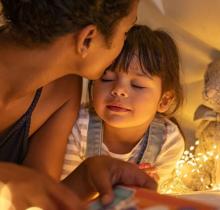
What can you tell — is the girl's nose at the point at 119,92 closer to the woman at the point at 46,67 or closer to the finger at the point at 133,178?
the woman at the point at 46,67

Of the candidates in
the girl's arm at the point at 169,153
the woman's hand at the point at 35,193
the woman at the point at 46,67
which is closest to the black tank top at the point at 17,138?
the woman at the point at 46,67

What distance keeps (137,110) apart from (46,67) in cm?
38

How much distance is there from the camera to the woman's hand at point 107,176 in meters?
0.85

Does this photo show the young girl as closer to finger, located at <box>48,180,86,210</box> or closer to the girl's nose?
the girl's nose

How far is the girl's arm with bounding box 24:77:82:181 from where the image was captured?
109 centimetres

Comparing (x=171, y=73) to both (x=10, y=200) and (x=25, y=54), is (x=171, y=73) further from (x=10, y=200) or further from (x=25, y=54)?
(x=10, y=200)

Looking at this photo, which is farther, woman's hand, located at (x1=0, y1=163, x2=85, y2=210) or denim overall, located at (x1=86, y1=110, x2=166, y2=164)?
denim overall, located at (x1=86, y1=110, x2=166, y2=164)

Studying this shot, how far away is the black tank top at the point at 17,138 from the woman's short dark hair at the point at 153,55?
0.85ft

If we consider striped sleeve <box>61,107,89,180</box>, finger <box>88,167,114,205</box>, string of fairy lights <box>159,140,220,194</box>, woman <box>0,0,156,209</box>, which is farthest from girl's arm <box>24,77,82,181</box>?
string of fairy lights <box>159,140,220,194</box>

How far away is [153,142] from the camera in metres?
1.36

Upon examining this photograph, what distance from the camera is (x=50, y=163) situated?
111 centimetres

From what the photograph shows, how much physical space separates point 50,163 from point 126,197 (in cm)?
36

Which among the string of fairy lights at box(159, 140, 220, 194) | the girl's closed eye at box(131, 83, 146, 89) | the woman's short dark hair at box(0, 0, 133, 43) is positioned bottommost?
the string of fairy lights at box(159, 140, 220, 194)

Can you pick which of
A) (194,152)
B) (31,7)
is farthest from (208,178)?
(31,7)
